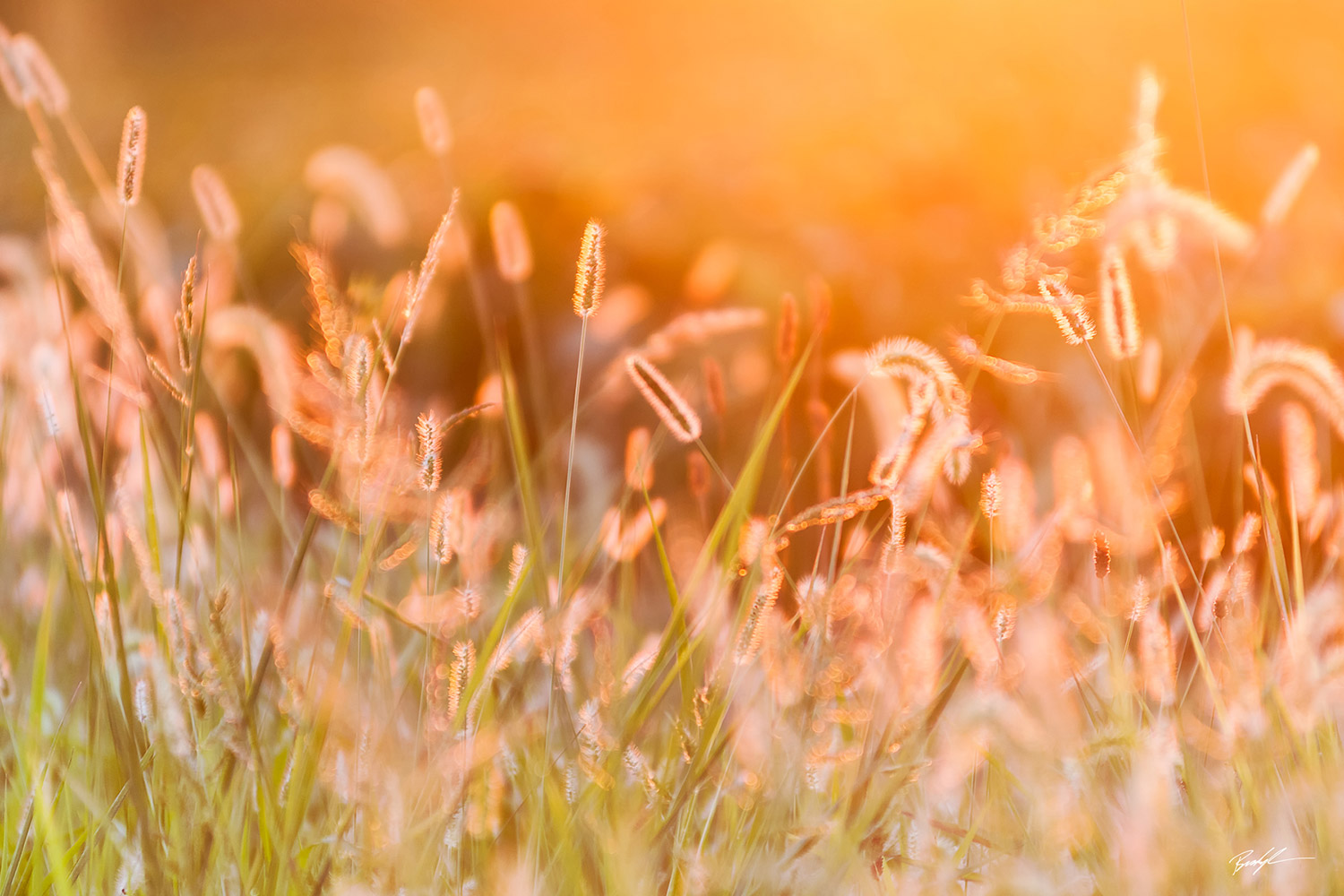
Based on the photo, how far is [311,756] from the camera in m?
0.83

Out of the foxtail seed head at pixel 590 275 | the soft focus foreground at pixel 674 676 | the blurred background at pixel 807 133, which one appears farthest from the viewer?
the blurred background at pixel 807 133

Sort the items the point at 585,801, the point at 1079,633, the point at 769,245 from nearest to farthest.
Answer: the point at 585,801
the point at 1079,633
the point at 769,245

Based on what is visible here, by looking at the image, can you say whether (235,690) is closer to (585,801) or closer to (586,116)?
(585,801)

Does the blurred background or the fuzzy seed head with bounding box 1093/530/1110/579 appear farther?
the blurred background

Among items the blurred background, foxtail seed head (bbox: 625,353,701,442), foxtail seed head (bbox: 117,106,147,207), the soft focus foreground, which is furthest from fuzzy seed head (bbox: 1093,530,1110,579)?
the blurred background

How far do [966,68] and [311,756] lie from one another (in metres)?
2.77

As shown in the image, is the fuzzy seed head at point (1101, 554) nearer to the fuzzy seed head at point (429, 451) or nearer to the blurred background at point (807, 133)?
the fuzzy seed head at point (429, 451)

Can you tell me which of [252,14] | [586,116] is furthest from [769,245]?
[252,14]
